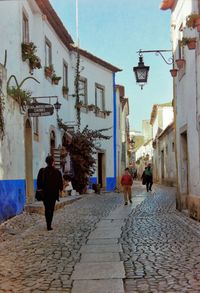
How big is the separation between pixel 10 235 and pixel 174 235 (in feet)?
10.5

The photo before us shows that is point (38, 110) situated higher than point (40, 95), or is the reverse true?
point (40, 95)

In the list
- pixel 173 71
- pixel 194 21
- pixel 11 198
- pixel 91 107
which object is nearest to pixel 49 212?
pixel 11 198

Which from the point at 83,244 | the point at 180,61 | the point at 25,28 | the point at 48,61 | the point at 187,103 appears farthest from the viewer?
the point at 48,61

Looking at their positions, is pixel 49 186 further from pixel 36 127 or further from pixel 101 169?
pixel 101 169

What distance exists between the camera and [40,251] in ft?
27.4

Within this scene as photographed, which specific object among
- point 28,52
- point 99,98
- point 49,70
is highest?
point 99,98

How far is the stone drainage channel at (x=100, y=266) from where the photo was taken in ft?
19.1

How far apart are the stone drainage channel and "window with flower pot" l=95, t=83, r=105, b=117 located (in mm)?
18291

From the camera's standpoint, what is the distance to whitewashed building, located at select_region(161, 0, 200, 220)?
12000 millimetres

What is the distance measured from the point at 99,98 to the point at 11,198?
16728mm

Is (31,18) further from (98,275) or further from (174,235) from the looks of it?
(98,275)

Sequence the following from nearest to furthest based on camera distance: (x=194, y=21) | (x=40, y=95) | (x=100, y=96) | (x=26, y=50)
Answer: (x=194, y=21) → (x=26, y=50) → (x=40, y=95) → (x=100, y=96)

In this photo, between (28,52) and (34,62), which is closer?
(28,52)

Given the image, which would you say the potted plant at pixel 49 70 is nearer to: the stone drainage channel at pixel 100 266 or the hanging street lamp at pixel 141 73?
the hanging street lamp at pixel 141 73
